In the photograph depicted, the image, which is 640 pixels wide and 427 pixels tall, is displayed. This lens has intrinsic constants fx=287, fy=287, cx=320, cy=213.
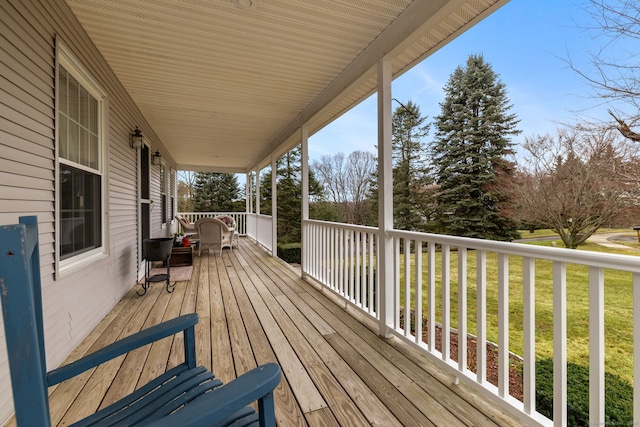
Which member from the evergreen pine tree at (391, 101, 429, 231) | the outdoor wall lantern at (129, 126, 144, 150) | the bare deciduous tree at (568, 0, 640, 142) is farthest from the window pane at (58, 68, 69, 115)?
the evergreen pine tree at (391, 101, 429, 231)

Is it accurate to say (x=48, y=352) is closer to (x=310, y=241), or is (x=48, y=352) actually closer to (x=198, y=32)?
(x=198, y=32)

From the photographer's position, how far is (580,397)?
173 cm

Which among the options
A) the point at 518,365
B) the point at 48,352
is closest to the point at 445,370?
the point at 518,365

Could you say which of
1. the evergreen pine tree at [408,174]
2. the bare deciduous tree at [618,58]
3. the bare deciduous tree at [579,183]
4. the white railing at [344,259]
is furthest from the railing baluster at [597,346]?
the evergreen pine tree at [408,174]

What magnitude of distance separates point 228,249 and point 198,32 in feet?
18.2

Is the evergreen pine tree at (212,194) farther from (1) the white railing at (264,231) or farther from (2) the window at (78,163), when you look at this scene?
(2) the window at (78,163)

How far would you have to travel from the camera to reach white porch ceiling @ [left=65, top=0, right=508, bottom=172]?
7.15 feet

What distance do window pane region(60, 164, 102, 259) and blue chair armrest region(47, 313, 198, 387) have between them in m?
1.64

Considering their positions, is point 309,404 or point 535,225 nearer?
point 309,404

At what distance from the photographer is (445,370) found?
1.93m

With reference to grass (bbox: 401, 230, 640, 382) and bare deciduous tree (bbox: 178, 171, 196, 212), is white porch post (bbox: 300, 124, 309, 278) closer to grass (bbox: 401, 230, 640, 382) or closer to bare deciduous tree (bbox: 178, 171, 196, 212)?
grass (bbox: 401, 230, 640, 382)

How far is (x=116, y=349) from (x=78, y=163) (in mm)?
2167

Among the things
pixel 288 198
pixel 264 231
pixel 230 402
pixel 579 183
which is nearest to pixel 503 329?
pixel 230 402

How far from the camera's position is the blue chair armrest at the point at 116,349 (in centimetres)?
95
